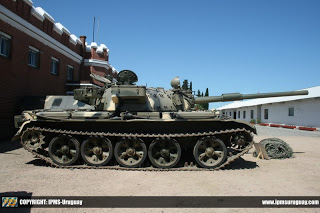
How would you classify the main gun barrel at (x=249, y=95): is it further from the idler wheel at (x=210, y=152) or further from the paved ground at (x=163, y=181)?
the paved ground at (x=163, y=181)

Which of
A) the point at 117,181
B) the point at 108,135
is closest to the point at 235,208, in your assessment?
the point at 117,181

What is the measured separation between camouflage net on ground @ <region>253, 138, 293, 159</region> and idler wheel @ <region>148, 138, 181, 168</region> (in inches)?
176

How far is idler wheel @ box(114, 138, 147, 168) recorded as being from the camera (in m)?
A: 7.44

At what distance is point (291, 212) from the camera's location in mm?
4273

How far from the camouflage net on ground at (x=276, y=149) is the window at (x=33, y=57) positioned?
15716 mm

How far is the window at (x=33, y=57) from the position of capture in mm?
15750

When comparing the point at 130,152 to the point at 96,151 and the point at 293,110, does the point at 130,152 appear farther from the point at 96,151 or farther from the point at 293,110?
the point at 293,110

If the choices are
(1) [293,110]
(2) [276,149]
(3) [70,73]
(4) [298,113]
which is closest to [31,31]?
(3) [70,73]

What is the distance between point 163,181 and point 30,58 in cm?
1455

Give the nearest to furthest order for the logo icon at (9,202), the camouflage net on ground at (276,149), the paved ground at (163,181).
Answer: the logo icon at (9,202) < the paved ground at (163,181) < the camouflage net on ground at (276,149)

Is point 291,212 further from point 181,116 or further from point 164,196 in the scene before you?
point 181,116

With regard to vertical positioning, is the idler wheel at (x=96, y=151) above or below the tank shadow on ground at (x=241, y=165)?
above

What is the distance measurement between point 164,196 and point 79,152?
13.2 ft

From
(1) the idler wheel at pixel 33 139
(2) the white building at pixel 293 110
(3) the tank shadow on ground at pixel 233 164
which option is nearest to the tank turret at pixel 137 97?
(1) the idler wheel at pixel 33 139
